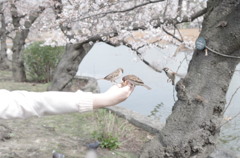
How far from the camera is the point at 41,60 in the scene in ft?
40.3

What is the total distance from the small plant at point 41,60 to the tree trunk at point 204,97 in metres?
8.77

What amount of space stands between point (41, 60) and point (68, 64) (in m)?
4.05

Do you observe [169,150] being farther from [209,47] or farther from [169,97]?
[169,97]

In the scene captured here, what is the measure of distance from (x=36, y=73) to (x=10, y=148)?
326 inches

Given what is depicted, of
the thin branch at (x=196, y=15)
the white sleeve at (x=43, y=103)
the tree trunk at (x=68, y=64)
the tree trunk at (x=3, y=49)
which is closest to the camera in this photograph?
the white sleeve at (x=43, y=103)

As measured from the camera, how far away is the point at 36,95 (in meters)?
1.75

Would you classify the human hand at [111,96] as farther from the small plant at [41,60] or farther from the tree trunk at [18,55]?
the tree trunk at [18,55]

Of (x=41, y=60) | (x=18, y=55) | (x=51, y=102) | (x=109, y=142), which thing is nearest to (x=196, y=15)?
(x=109, y=142)

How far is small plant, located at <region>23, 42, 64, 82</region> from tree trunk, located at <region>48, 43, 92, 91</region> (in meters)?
3.60

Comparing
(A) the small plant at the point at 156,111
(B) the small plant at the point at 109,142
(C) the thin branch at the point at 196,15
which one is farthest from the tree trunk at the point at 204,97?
(A) the small plant at the point at 156,111

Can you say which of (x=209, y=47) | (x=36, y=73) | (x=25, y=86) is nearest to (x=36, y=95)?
(x=209, y=47)

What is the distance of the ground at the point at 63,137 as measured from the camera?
15.5ft

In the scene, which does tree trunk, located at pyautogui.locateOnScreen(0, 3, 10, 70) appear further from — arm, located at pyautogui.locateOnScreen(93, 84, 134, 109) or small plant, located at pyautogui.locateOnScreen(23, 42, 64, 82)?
arm, located at pyautogui.locateOnScreen(93, 84, 134, 109)

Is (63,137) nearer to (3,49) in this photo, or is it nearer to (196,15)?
(196,15)
